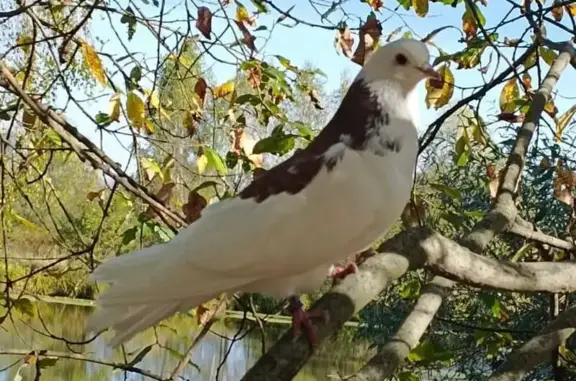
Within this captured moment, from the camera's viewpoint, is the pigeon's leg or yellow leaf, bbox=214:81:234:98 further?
yellow leaf, bbox=214:81:234:98

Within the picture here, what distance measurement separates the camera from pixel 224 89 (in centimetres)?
138

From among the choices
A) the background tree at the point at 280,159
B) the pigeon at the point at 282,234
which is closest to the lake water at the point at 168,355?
the background tree at the point at 280,159

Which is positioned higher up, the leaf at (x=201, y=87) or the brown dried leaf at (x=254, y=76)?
the brown dried leaf at (x=254, y=76)

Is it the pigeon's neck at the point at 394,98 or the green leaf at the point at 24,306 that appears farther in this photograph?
the green leaf at the point at 24,306

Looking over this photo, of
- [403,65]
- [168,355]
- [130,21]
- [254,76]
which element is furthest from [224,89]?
[168,355]

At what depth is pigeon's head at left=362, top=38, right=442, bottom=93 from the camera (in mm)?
1007

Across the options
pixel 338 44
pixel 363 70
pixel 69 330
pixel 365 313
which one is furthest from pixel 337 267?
pixel 69 330

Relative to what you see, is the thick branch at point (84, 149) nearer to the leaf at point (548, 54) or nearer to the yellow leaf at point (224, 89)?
the yellow leaf at point (224, 89)

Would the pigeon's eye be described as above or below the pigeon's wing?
above

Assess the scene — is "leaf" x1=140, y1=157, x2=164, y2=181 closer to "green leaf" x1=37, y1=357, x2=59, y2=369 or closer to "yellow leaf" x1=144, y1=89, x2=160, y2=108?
"yellow leaf" x1=144, y1=89, x2=160, y2=108

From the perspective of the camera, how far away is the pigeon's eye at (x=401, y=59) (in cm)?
101

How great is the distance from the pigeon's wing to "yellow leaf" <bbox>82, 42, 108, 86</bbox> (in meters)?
0.36

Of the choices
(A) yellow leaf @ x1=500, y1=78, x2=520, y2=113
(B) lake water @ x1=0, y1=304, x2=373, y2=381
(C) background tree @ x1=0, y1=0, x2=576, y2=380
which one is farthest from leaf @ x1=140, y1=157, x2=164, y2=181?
(B) lake water @ x1=0, y1=304, x2=373, y2=381

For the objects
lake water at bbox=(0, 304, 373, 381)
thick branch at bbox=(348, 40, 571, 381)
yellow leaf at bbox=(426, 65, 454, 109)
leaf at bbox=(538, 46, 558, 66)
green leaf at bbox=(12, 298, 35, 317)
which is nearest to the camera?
thick branch at bbox=(348, 40, 571, 381)
